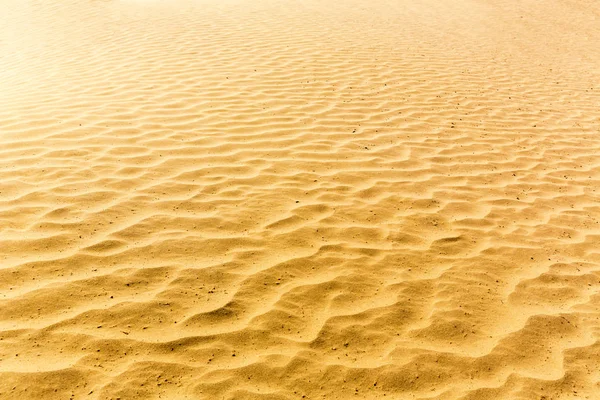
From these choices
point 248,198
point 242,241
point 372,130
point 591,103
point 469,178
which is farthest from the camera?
point 591,103

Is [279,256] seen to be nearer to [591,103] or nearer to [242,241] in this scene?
[242,241]

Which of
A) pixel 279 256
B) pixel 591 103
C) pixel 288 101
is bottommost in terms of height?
pixel 591 103

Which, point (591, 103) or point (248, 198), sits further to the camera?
point (591, 103)

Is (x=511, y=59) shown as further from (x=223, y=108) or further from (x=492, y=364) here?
(x=492, y=364)

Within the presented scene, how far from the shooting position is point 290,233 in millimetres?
3623

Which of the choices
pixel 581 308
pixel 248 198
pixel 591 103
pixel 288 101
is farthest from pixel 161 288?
pixel 591 103

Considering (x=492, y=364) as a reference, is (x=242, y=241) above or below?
above

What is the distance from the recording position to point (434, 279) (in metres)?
3.34

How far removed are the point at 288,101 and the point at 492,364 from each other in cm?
426

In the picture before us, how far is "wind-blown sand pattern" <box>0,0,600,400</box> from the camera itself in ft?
8.53

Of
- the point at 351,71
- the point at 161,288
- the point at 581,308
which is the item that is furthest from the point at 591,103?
the point at 161,288

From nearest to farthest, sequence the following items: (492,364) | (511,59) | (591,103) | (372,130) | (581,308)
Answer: (492,364) < (581,308) < (372,130) < (591,103) < (511,59)

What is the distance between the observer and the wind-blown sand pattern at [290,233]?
8.53 ft

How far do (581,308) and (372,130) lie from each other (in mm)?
2984
